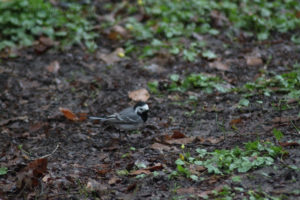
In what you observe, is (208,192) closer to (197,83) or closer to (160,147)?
(160,147)

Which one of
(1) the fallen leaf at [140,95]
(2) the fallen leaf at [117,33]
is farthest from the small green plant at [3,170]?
(2) the fallen leaf at [117,33]

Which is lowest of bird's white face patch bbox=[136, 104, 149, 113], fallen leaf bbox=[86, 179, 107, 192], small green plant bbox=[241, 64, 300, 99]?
fallen leaf bbox=[86, 179, 107, 192]

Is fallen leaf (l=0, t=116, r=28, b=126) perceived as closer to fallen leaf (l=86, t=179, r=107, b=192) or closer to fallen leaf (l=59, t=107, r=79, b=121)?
fallen leaf (l=59, t=107, r=79, b=121)

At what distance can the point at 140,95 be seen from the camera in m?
7.06

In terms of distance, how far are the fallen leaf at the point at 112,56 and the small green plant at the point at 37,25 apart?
416 millimetres

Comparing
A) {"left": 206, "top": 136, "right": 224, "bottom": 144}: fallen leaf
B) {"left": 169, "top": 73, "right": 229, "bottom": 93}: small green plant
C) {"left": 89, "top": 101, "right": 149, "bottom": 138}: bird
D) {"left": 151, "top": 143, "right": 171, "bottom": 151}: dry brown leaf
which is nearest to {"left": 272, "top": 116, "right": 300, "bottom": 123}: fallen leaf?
{"left": 206, "top": 136, "right": 224, "bottom": 144}: fallen leaf

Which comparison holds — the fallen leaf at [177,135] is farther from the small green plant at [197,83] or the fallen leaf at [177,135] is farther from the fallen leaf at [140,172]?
the small green plant at [197,83]

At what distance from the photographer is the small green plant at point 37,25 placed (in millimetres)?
8773

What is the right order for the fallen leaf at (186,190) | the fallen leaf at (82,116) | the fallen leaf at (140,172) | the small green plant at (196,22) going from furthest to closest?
the small green plant at (196,22) < the fallen leaf at (82,116) < the fallen leaf at (140,172) < the fallen leaf at (186,190)

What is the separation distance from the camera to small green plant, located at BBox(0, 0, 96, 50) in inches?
345

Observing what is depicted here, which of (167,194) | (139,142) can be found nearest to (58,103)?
(139,142)

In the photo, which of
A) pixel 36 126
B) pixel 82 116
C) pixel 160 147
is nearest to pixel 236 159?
pixel 160 147

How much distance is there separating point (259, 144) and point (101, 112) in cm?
287

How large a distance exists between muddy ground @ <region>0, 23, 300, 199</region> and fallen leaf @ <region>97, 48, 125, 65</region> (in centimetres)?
10
